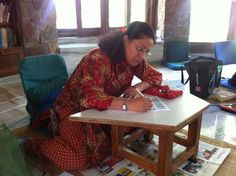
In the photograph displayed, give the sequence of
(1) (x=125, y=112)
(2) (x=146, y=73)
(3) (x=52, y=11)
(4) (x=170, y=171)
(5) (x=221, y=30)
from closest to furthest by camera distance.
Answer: (1) (x=125, y=112) < (4) (x=170, y=171) < (2) (x=146, y=73) < (3) (x=52, y=11) < (5) (x=221, y=30)

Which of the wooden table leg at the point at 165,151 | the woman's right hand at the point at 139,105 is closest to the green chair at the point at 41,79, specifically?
the woman's right hand at the point at 139,105

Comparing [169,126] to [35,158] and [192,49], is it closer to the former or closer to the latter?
[35,158]

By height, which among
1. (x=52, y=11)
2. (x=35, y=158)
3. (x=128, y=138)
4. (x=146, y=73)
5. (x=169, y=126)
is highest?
(x=52, y=11)

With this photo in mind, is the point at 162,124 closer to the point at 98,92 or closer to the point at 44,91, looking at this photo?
the point at 98,92

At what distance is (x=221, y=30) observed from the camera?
15.4 ft

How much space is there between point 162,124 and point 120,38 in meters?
0.63

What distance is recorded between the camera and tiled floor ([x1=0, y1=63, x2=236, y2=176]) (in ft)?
7.08

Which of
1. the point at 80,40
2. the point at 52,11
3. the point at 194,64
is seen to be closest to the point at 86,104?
the point at 194,64

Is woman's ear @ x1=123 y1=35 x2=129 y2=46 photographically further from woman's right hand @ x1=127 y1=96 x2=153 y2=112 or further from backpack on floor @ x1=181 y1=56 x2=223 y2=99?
backpack on floor @ x1=181 y1=56 x2=223 y2=99

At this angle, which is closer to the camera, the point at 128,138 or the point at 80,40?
the point at 128,138

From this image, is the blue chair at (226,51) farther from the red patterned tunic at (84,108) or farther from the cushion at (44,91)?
the cushion at (44,91)

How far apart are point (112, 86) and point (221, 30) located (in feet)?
12.2

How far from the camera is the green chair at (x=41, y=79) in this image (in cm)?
200

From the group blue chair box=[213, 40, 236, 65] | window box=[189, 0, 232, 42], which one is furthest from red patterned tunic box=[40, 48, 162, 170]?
window box=[189, 0, 232, 42]
